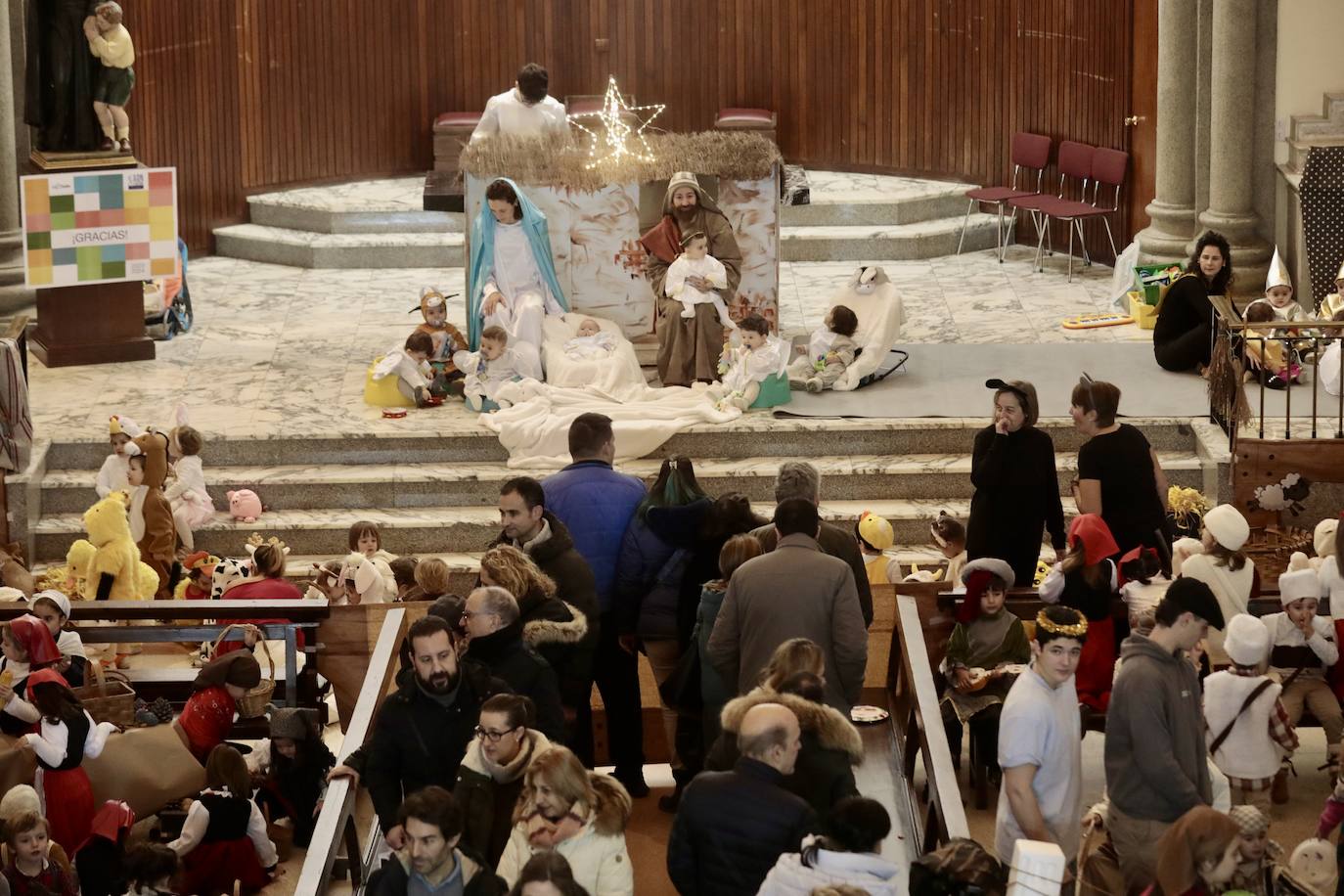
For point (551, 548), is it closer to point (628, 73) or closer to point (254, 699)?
point (254, 699)

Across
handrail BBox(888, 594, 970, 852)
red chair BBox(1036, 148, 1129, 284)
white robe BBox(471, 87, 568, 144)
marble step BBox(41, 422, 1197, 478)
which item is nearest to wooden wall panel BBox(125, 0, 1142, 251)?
red chair BBox(1036, 148, 1129, 284)

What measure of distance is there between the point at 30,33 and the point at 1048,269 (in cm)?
671

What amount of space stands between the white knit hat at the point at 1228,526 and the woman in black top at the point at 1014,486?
806mm

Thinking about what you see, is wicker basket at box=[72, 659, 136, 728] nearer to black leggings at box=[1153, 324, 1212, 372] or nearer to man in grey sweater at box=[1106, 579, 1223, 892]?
man in grey sweater at box=[1106, 579, 1223, 892]

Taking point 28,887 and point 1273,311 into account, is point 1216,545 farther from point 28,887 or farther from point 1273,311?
point 28,887

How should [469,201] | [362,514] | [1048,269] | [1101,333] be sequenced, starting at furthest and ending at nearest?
[1048,269], [1101,333], [469,201], [362,514]

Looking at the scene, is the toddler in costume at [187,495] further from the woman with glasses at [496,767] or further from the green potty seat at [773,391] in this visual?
the woman with glasses at [496,767]

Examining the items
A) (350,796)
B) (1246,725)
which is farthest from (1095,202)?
(350,796)

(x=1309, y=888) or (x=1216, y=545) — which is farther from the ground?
(x=1216, y=545)

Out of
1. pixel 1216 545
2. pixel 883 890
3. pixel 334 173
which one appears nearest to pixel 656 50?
pixel 334 173

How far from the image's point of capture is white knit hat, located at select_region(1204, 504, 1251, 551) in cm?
786

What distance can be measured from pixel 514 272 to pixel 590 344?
57cm

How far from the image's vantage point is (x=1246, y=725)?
7461 millimetres

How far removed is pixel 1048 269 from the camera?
15172 mm
